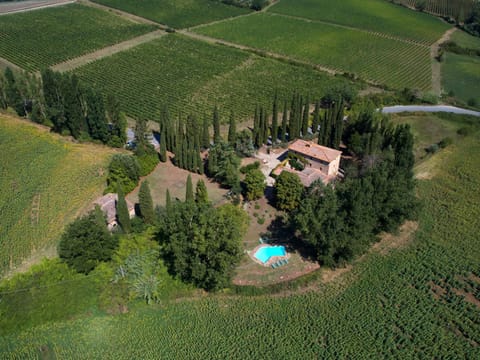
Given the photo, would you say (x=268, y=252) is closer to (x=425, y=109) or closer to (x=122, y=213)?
(x=122, y=213)

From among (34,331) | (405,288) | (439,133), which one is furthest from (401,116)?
(34,331)

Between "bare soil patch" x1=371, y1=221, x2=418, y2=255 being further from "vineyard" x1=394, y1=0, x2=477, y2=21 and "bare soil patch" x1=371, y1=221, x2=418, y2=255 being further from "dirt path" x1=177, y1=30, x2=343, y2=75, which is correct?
"vineyard" x1=394, y1=0, x2=477, y2=21

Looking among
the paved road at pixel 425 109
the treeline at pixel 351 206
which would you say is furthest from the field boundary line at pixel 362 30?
the treeline at pixel 351 206

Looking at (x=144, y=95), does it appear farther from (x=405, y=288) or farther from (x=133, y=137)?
(x=405, y=288)

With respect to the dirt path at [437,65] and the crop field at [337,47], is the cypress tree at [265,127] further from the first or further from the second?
the dirt path at [437,65]

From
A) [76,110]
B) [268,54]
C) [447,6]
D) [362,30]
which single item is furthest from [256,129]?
[447,6]
